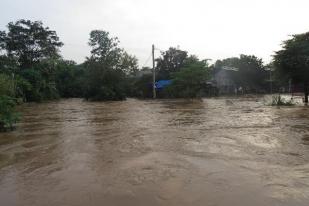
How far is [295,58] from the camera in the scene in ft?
75.9

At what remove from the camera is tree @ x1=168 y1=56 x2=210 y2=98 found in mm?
38094

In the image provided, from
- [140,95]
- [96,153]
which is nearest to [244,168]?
[96,153]

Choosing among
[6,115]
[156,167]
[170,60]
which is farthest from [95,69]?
[156,167]

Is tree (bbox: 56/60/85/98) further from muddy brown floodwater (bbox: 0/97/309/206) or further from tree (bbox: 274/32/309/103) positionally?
muddy brown floodwater (bbox: 0/97/309/206)

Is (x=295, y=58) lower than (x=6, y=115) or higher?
higher

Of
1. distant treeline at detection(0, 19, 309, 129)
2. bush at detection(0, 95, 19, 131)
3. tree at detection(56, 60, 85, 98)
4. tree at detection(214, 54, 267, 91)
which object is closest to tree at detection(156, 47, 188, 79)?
distant treeline at detection(0, 19, 309, 129)

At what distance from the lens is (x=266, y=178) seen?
6.19m

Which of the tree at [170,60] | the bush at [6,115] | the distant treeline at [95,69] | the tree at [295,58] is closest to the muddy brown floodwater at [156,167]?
the bush at [6,115]

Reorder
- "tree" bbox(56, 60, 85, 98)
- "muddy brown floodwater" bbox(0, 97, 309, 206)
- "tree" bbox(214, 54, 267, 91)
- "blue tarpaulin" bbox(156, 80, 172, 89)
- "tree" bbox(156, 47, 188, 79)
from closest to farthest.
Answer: "muddy brown floodwater" bbox(0, 97, 309, 206) → "blue tarpaulin" bbox(156, 80, 172, 89) → "tree" bbox(156, 47, 188, 79) → "tree" bbox(56, 60, 85, 98) → "tree" bbox(214, 54, 267, 91)

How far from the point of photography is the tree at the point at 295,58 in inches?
904

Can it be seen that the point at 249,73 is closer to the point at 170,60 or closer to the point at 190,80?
the point at 170,60

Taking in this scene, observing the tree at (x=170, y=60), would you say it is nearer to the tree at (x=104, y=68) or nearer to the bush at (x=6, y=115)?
the tree at (x=104, y=68)

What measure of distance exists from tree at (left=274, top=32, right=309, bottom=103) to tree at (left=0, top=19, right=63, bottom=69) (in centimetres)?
2775

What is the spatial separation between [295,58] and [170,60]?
26.9 m
